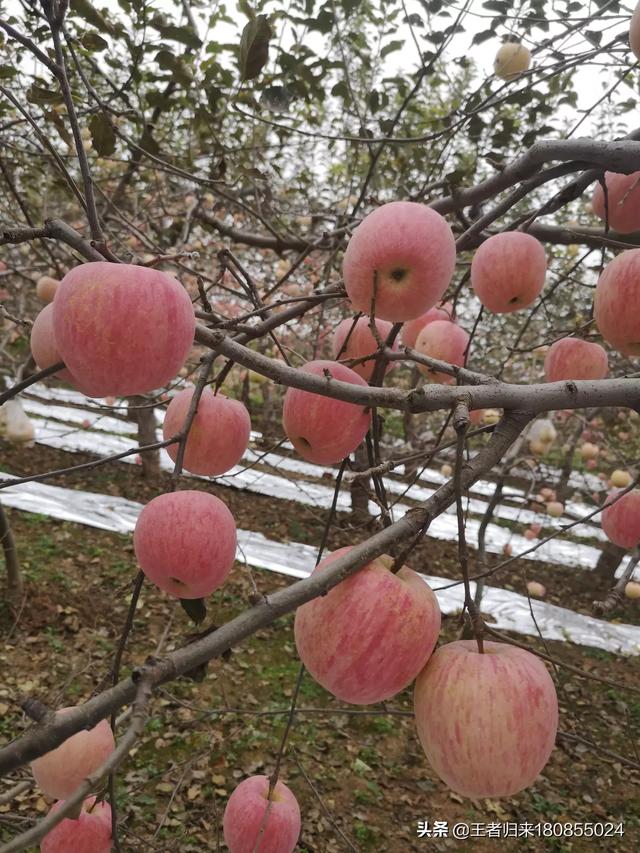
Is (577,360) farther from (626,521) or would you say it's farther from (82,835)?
(82,835)

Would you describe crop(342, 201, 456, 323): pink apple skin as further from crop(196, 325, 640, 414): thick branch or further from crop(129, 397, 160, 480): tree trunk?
crop(129, 397, 160, 480): tree trunk

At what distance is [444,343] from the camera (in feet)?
5.16

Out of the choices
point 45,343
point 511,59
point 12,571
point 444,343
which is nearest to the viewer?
point 45,343

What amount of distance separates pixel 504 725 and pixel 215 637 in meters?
0.36

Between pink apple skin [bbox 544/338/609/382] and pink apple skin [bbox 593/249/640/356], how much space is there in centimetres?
43

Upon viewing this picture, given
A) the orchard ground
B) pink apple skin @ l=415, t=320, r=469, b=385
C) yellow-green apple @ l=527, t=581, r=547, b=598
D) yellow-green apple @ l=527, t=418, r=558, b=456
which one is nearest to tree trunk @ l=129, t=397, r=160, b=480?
the orchard ground

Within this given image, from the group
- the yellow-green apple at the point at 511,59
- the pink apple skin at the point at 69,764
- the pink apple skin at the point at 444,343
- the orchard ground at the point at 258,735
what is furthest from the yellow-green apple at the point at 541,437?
the pink apple skin at the point at 69,764

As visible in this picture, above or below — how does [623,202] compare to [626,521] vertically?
above

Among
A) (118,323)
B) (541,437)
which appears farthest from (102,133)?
(541,437)

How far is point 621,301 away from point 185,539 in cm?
94

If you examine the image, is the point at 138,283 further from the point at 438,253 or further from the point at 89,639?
the point at 89,639

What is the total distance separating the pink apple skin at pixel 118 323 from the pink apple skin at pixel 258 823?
37.2 inches

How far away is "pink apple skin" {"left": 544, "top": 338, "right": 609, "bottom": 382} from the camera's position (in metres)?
1.65

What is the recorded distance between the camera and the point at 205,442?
1104 mm
